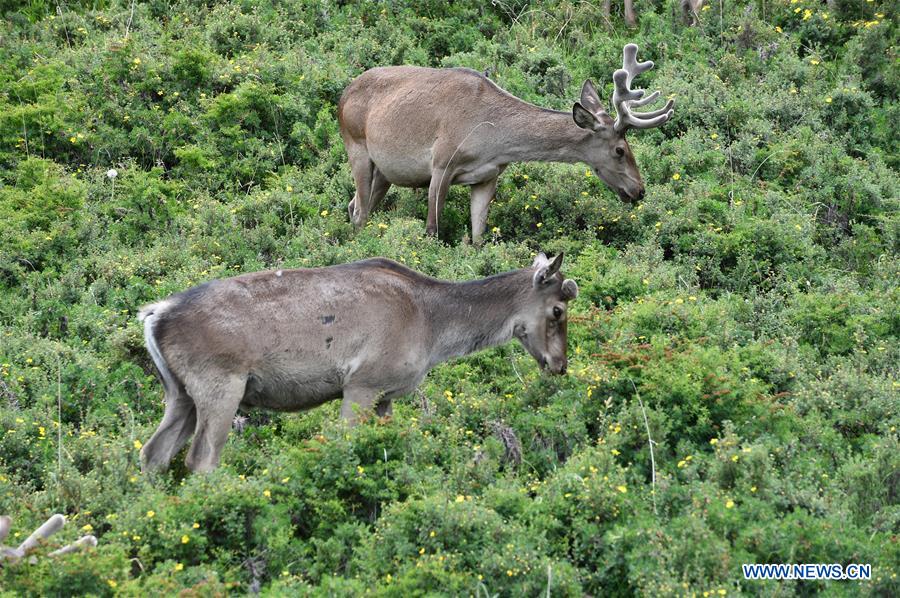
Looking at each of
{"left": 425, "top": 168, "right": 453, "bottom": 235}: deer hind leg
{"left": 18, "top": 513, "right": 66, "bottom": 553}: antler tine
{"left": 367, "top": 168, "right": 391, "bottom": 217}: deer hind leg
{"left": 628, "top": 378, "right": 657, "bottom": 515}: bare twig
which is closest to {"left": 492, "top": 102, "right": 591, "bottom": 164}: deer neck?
{"left": 425, "top": 168, "right": 453, "bottom": 235}: deer hind leg

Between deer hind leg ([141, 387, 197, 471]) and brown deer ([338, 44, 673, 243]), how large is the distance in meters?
4.96

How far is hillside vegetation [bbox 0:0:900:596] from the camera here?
8.19m

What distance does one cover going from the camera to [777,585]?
766cm

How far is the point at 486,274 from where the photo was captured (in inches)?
508

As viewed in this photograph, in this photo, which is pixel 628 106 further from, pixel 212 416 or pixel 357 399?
pixel 212 416

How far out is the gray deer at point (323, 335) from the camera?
923 centimetres

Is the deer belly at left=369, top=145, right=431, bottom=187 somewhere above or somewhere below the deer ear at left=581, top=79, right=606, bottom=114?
below

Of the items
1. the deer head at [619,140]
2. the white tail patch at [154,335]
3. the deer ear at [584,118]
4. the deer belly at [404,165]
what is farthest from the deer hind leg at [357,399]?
the deer head at [619,140]

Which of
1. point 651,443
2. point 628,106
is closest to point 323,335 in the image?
point 651,443

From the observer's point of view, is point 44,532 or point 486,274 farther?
point 486,274

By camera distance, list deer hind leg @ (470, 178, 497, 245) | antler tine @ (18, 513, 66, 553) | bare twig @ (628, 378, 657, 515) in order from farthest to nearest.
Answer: deer hind leg @ (470, 178, 497, 245) → bare twig @ (628, 378, 657, 515) → antler tine @ (18, 513, 66, 553)

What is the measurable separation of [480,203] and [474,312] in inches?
144

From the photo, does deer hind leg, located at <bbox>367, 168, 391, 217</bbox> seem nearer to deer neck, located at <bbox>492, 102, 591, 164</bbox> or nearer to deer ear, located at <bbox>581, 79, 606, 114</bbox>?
deer neck, located at <bbox>492, 102, 591, 164</bbox>

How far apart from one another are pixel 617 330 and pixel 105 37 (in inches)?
411
